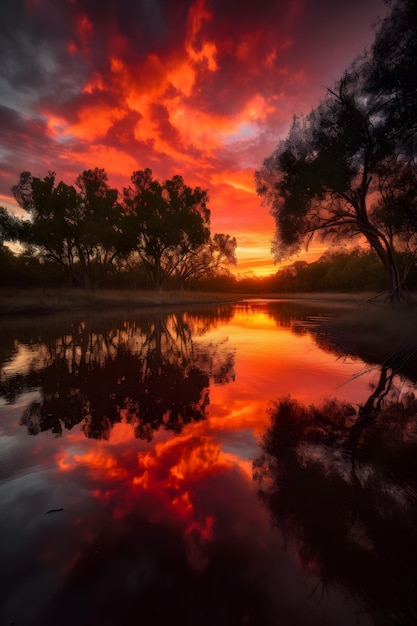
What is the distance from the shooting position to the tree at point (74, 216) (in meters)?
31.9

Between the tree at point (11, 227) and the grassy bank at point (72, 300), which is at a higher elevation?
the tree at point (11, 227)

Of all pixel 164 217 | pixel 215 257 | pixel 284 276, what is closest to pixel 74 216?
pixel 164 217

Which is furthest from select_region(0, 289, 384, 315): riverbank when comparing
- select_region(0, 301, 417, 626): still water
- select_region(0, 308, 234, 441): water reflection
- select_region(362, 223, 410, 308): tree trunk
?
select_region(0, 301, 417, 626): still water

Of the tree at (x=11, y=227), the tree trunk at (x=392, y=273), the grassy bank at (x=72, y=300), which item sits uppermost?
the tree at (x=11, y=227)

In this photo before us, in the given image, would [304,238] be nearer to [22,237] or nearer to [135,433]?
[135,433]

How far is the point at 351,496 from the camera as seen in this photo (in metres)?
2.71

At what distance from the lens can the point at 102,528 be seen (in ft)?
7.74

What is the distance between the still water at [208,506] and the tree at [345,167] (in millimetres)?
10384

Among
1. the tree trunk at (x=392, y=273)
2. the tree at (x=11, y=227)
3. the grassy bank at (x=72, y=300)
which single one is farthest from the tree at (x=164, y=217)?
the tree trunk at (x=392, y=273)

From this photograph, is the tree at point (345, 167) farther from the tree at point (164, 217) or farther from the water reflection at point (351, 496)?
the tree at point (164, 217)

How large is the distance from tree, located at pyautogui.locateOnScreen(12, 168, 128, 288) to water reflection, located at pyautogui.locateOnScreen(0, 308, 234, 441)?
2431 centimetres

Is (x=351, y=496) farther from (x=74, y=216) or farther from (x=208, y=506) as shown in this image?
(x=74, y=216)

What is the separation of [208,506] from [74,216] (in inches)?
1417

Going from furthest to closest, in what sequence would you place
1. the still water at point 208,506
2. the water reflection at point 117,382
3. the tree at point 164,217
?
the tree at point 164,217 → the water reflection at point 117,382 → the still water at point 208,506
